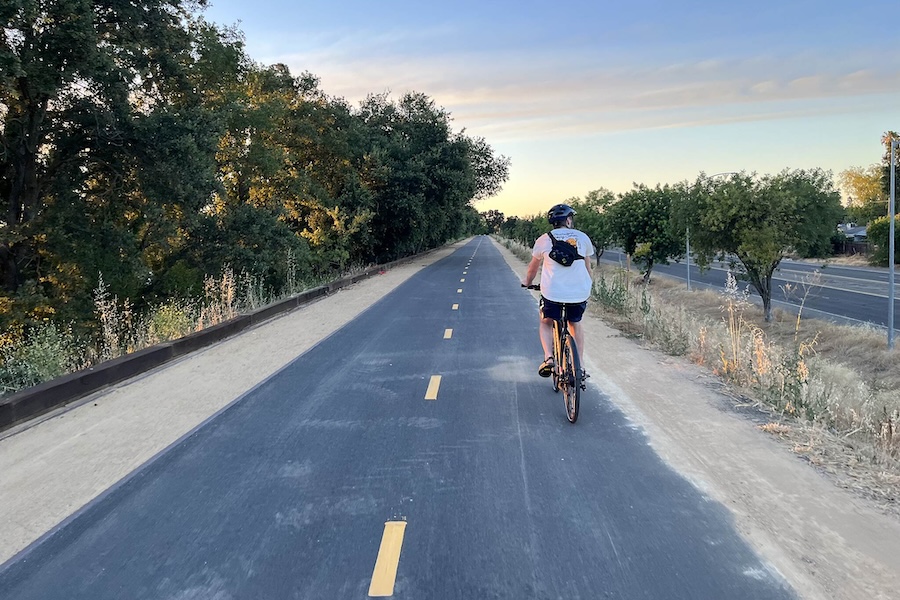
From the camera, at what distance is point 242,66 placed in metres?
23.9

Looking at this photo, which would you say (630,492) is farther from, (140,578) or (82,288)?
(82,288)

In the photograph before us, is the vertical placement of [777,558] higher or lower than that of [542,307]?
lower

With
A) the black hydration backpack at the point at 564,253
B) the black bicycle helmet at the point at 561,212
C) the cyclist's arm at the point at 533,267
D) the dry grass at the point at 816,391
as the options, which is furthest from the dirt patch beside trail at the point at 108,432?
the dry grass at the point at 816,391

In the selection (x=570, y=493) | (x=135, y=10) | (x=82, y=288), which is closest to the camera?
(x=570, y=493)

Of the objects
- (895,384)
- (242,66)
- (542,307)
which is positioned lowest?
(895,384)

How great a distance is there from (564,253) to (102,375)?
6.42 m

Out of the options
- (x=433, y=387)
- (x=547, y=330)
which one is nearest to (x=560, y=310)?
(x=547, y=330)

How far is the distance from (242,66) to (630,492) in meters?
23.8

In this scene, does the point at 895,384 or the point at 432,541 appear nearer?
the point at 432,541

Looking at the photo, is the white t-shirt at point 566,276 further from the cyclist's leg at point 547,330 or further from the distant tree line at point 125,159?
the distant tree line at point 125,159

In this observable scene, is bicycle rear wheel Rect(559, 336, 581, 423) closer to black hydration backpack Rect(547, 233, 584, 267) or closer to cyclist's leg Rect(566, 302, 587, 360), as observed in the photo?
cyclist's leg Rect(566, 302, 587, 360)

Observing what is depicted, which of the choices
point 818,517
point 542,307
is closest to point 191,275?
point 542,307

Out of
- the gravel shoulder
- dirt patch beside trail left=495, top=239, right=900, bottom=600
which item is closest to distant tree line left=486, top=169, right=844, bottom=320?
the gravel shoulder

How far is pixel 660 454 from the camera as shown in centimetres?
542
